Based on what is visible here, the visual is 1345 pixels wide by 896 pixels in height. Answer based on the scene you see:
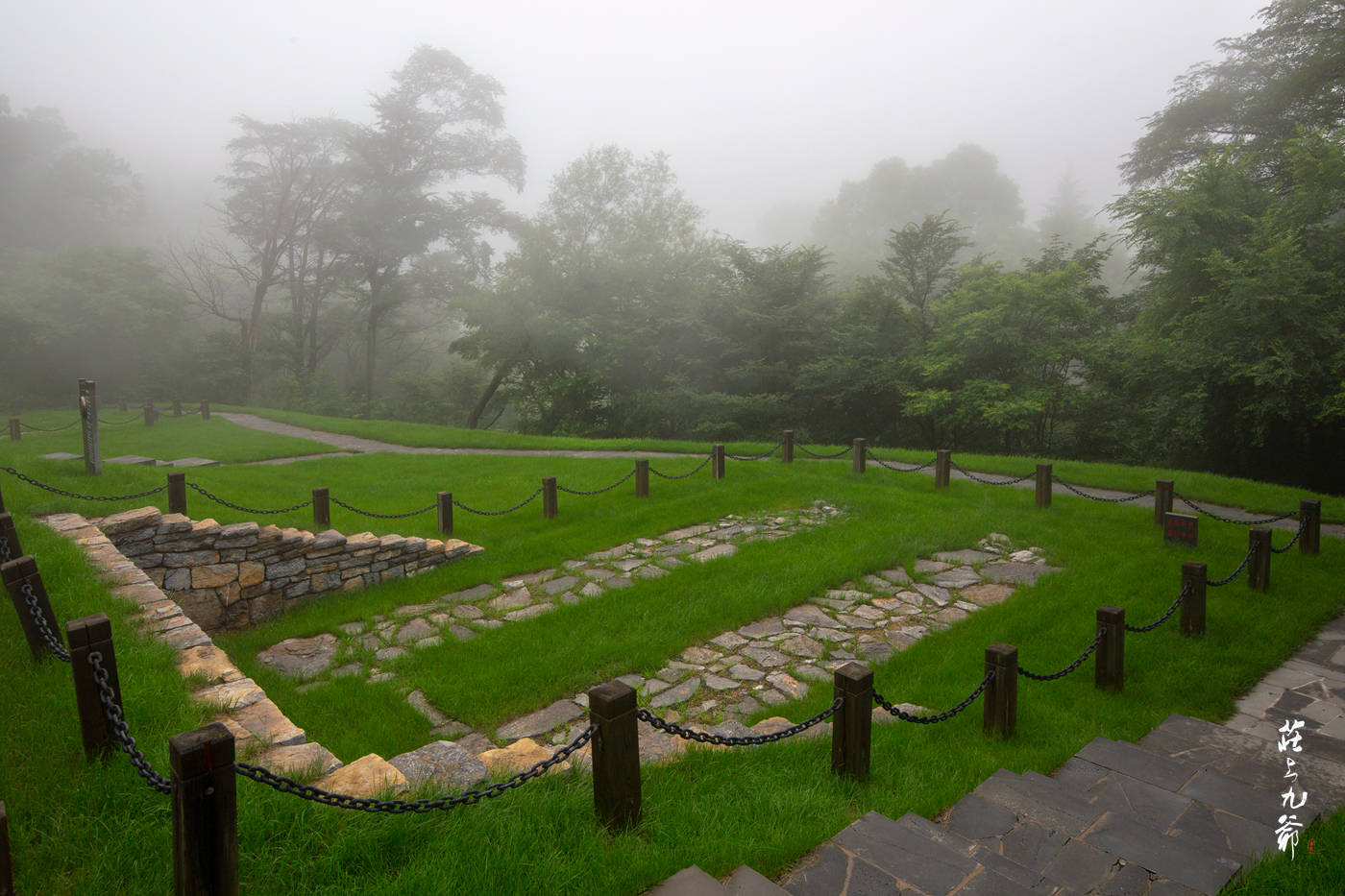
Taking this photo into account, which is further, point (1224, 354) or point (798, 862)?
point (1224, 354)

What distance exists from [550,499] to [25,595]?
6.58 m

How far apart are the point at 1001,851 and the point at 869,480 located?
32.0 feet

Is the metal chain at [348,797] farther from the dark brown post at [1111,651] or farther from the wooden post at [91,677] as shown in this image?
the dark brown post at [1111,651]

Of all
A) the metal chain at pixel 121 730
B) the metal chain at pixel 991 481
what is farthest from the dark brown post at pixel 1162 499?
the metal chain at pixel 121 730

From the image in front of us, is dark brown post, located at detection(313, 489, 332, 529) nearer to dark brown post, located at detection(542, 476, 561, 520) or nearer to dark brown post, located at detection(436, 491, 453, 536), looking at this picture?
dark brown post, located at detection(436, 491, 453, 536)

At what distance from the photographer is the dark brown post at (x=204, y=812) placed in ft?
7.06

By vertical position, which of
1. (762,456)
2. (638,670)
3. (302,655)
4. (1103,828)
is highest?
(762,456)

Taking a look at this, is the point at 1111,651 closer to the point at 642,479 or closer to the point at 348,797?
the point at 348,797

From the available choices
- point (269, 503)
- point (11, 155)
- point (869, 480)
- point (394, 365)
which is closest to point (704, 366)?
point (869, 480)

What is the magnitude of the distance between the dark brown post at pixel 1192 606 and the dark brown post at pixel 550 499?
7643 millimetres

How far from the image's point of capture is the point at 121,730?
8.25 feet

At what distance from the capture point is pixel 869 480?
12.4 m

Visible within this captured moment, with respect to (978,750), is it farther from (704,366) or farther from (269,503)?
(704,366)

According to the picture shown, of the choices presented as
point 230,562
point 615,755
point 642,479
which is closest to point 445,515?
point 230,562
